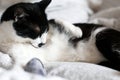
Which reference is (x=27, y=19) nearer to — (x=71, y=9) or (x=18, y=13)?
(x=18, y=13)

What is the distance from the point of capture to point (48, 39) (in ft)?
4.46

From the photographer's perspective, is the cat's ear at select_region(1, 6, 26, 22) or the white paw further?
the white paw

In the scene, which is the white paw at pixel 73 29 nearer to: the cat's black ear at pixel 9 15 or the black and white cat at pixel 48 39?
the black and white cat at pixel 48 39

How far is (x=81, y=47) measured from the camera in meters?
1.37

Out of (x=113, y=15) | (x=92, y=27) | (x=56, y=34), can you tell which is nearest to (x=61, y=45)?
(x=56, y=34)

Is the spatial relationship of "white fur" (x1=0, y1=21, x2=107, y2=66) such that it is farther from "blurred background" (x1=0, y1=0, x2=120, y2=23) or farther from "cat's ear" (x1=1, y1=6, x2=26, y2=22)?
"blurred background" (x1=0, y1=0, x2=120, y2=23)

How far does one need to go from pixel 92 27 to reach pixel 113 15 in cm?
27

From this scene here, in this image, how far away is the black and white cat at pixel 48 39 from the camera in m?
1.20

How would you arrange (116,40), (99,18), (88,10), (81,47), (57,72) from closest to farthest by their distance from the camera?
(57,72), (116,40), (81,47), (99,18), (88,10)

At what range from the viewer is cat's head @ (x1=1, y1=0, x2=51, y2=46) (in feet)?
3.85

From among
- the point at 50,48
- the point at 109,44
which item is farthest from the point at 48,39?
the point at 109,44

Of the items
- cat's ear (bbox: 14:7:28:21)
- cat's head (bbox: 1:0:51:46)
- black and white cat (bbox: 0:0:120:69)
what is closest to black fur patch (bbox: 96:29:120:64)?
black and white cat (bbox: 0:0:120:69)

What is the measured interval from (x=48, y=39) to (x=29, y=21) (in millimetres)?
192

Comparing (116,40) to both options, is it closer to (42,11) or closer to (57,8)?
(42,11)
